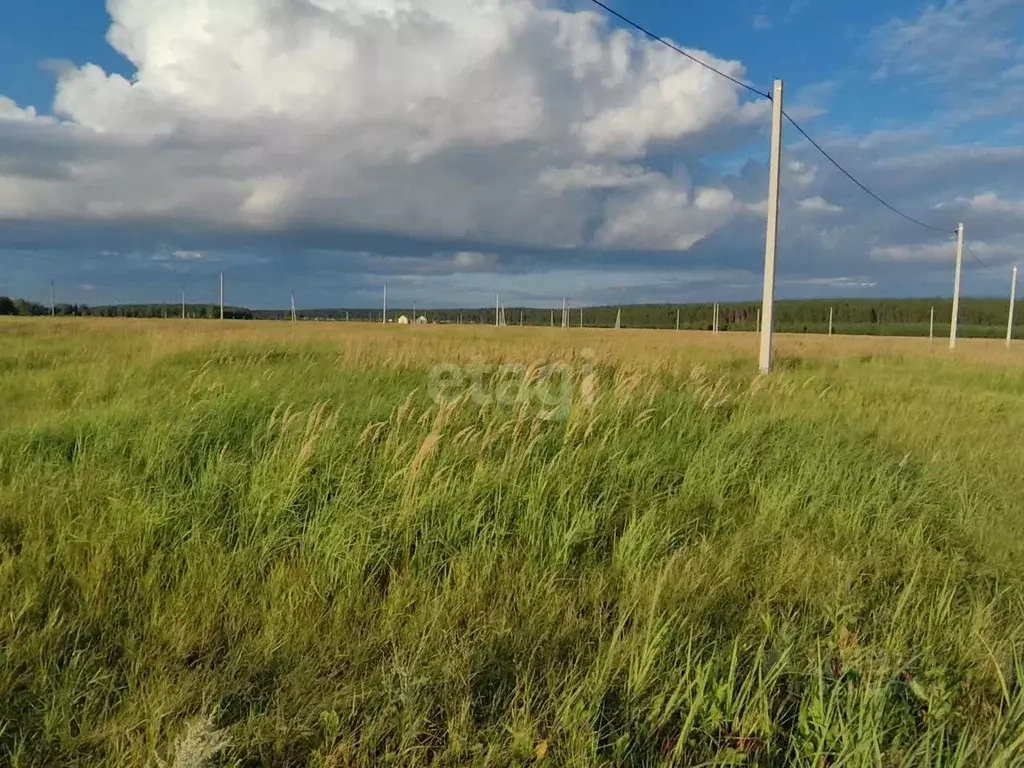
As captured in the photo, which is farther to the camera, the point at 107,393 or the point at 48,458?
the point at 107,393

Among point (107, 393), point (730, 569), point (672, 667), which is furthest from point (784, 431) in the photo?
point (107, 393)

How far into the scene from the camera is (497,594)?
263cm

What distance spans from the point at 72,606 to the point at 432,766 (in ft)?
5.45

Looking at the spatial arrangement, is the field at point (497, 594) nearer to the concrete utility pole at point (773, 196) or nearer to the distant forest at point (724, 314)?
the concrete utility pole at point (773, 196)

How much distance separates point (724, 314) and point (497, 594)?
11635 cm

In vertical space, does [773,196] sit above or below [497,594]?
above

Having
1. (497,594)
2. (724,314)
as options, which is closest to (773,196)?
(497,594)

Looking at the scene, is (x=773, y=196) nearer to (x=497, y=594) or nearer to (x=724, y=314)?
(x=497, y=594)

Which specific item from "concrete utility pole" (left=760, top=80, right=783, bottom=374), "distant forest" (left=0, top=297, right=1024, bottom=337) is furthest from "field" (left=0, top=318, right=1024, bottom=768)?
"distant forest" (left=0, top=297, right=1024, bottom=337)

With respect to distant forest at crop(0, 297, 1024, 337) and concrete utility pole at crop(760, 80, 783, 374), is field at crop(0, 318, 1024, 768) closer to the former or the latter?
concrete utility pole at crop(760, 80, 783, 374)

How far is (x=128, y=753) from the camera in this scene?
1.71 meters

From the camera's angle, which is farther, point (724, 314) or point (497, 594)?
point (724, 314)

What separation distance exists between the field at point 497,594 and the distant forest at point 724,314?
279 feet

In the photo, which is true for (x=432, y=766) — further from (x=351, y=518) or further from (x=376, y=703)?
(x=351, y=518)
